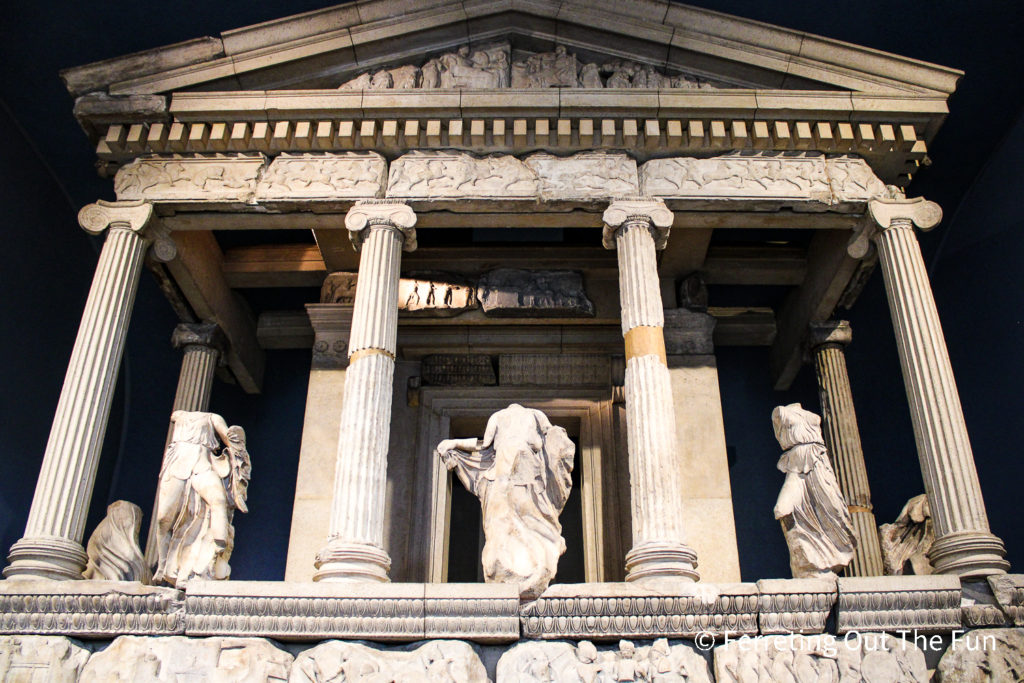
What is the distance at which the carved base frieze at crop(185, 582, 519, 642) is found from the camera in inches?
287

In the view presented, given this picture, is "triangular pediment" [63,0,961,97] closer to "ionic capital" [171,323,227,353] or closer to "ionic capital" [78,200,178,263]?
"ionic capital" [78,200,178,263]

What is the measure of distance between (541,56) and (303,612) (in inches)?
261

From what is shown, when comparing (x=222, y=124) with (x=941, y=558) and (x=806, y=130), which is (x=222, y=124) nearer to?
(x=806, y=130)

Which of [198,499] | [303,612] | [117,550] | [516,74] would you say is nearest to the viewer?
[303,612]

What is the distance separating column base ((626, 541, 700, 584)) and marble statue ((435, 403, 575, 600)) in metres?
0.79

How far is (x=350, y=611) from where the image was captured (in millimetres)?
7371

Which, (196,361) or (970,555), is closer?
(970,555)

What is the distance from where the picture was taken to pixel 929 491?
28.5 feet

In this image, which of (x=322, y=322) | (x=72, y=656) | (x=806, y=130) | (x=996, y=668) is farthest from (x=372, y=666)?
(x=806, y=130)

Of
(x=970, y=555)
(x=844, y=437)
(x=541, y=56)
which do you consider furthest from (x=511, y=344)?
(x=970, y=555)

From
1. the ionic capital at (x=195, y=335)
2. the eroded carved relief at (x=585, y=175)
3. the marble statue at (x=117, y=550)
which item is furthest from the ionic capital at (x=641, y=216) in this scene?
the marble statue at (x=117, y=550)

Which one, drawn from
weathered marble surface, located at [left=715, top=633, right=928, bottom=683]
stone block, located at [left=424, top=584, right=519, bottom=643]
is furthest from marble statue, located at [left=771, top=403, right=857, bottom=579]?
stone block, located at [left=424, top=584, right=519, bottom=643]

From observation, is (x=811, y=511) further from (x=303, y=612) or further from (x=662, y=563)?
(x=303, y=612)

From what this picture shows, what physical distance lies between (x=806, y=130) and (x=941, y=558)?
4.64 metres
